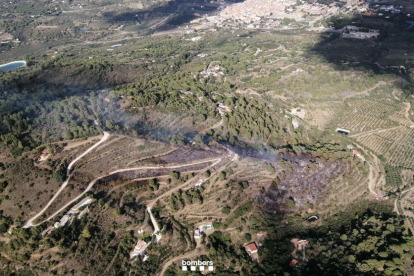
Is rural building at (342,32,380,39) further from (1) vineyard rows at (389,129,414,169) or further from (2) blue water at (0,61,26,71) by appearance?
(2) blue water at (0,61,26,71)

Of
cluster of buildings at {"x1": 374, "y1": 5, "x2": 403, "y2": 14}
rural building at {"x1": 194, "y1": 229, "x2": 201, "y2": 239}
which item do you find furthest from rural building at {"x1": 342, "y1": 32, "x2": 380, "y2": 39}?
rural building at {"x1": 194, "y1": 229, "x2": 201, "y2": 239}

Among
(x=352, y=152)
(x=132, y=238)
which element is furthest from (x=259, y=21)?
(x=132, y=238)

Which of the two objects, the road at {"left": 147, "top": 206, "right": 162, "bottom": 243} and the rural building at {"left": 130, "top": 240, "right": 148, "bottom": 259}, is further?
the road at {"left": 147, "top": 206, "right": 162, "bottom": 243}

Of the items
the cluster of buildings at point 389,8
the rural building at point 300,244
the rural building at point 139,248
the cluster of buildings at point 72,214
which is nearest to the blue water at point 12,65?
the cluster of buildings at point 72,214

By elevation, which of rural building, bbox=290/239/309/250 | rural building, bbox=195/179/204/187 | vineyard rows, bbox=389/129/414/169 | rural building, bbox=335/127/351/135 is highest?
rural building, bbox=195/179/204/187

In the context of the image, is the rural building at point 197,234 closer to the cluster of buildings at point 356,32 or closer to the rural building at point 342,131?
the rural building at point 342,131

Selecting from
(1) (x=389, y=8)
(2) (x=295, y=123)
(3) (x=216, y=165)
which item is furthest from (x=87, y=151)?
(1) (x=389, y=8)

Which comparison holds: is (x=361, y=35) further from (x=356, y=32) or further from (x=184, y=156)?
(x=184, y=156)

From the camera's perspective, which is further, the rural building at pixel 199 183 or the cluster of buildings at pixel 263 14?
the cluster of buildings at pixel 263 14

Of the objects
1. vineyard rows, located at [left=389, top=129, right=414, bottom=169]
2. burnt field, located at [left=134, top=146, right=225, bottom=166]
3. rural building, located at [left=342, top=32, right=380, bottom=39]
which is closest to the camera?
burnt field, located at [left=134, top=146, right=225, bottom=166]
